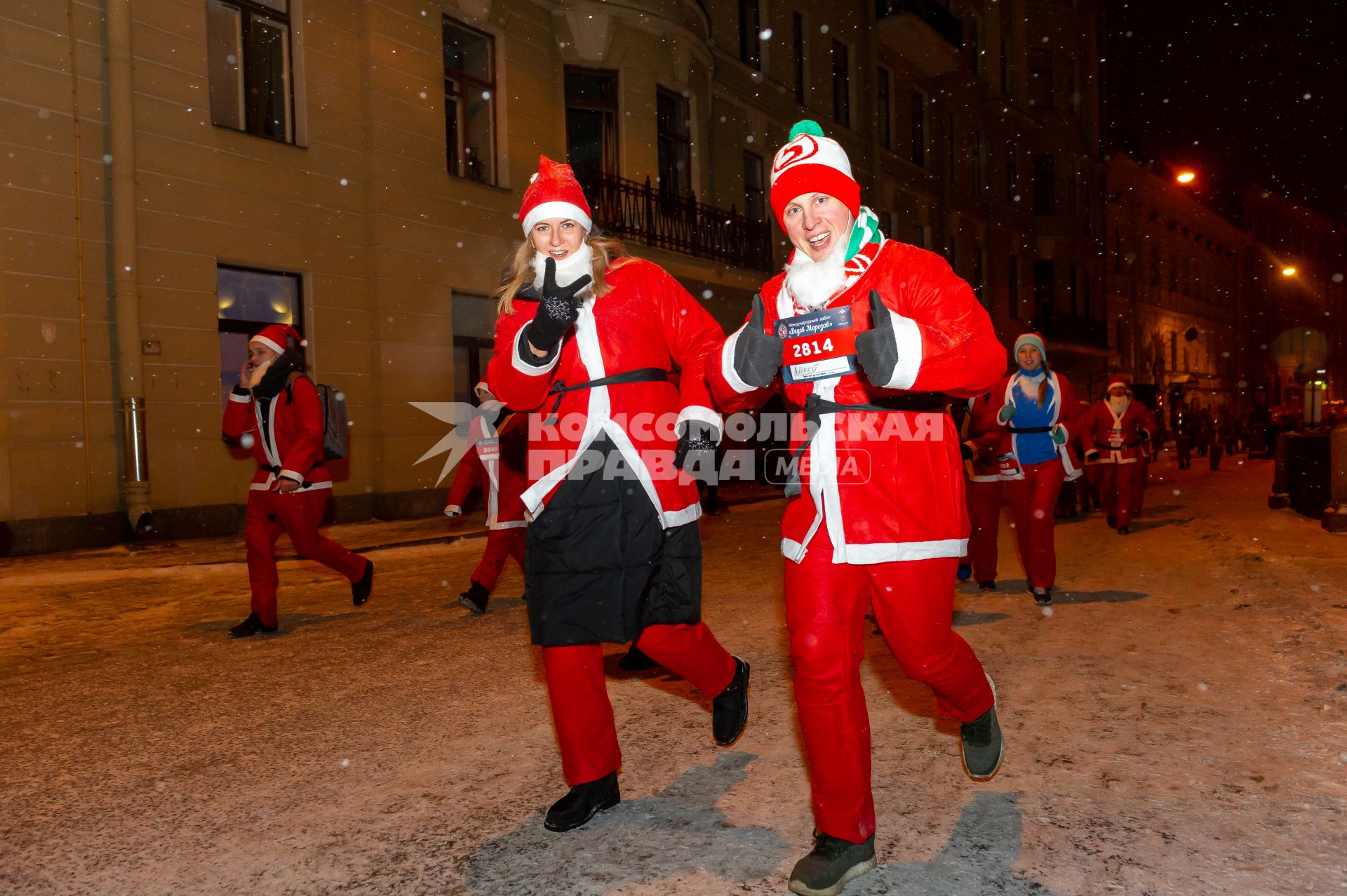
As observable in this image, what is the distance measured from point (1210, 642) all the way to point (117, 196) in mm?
11322

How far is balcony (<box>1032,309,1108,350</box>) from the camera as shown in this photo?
3494 centimetres

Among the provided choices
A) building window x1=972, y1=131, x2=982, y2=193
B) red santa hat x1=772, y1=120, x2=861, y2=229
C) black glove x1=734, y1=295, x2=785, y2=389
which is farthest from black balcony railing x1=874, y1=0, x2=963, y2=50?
→ black glove x1=734, y1=295, x2=785, y2=389

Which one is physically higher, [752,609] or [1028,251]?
[1028,251]

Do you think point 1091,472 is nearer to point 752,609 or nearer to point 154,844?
point 752,609

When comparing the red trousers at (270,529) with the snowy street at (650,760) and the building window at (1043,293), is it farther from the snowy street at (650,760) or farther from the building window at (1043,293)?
the building window at (1043,293)

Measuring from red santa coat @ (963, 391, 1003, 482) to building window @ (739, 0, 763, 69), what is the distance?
53.8 feet

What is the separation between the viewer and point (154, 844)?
3.17 metres

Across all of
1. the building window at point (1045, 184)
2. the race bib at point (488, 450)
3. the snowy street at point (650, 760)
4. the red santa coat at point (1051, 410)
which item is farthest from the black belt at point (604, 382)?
the building window at point (1045, 184)

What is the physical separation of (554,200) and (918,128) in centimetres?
2875

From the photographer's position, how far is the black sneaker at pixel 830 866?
2645 millimetres

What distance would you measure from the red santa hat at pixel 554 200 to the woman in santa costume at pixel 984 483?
4248 millimetres

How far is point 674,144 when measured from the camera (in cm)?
1952

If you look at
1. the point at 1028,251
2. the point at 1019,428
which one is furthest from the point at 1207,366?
the point at 1019,428

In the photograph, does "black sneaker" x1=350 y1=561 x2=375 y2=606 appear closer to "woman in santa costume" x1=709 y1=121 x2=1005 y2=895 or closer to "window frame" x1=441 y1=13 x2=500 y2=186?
"woman in santa costume" x1=709 y1=121 x2=1005 y2=895
